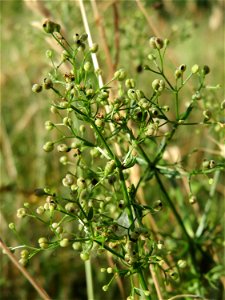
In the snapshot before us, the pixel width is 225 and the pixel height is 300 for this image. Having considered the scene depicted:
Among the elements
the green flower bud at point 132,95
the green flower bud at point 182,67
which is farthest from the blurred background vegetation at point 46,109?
the green flower bud at point 132,95

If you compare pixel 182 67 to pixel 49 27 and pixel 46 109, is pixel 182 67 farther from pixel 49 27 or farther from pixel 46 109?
pixel 46 109

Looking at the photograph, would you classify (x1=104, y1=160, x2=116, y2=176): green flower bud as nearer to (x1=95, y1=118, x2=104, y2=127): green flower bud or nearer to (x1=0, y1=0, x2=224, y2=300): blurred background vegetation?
(x1=95, y1=118, x2=104, y2=127): green flower bud

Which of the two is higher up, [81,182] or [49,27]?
[49,27]

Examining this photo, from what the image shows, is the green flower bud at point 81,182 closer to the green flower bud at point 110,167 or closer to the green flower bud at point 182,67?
the green flower bud at point 110,167

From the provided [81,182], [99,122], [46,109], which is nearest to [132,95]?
[99,122]

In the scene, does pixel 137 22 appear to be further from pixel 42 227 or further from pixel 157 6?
pixel 42 227

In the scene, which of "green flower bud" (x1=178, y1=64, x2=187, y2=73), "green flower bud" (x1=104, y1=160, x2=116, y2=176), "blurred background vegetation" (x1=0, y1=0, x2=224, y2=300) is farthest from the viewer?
"blurred background vegetation" (x1=0, y1=0, x2=224, y2=300)

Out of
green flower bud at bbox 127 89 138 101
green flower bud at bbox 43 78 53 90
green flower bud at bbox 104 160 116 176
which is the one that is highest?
green flower bud at bbox 43 78 53 90

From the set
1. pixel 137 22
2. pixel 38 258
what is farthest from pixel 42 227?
pixel 137 22

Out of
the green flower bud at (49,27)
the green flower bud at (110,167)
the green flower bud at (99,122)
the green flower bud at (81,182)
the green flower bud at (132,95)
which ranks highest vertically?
the green flower bud at (49,27)

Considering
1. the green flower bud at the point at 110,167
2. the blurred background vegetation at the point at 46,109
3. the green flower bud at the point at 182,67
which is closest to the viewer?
the green flower bud at the point at 110,167

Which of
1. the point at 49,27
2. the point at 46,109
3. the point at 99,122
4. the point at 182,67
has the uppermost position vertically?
the point at 46,109

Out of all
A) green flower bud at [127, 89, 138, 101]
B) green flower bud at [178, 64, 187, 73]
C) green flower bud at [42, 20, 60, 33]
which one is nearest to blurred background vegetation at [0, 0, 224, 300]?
green flower bud at [178, 64, 187, 73]
